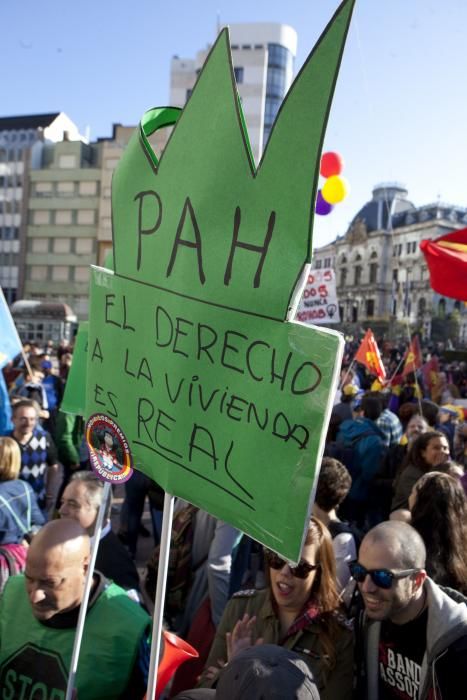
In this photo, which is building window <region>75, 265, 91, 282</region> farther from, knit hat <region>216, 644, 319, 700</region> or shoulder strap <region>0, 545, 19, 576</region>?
knit hat <region>216, 644, 319, 700</region>

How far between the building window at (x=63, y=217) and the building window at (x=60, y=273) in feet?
10.6

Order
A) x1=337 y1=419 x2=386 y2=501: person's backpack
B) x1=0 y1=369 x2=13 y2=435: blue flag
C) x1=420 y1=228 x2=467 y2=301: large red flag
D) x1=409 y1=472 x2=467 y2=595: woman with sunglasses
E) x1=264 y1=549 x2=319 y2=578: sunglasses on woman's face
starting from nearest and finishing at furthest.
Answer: x1=264 y1=549 x2=319 y2=578: sunglasses on woman's face
x1=409 y1=472 x2=467 y2=595: woman with sunglasses
x1=0 y1=369 x2=13 y2=435: blue flag
x1=420 y1=228 x2=467 y2=301: large red flag
x1=337 y1=419 x2=386 y2=501: person's backpack

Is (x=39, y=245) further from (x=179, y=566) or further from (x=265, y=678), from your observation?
(x=265, y=678)

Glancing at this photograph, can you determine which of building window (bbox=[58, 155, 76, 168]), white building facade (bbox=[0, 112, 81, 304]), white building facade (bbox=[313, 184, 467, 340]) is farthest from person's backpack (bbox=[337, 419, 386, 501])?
white building facade (bbox=[313, 184, 467, 340])

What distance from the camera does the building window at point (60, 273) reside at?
4644cm

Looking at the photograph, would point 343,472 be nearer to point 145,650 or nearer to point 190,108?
point 145,650

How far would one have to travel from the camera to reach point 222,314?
1.45 metres

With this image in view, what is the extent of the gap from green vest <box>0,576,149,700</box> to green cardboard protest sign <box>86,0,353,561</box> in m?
0.53

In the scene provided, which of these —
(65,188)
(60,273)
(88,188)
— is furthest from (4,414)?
(65,188)

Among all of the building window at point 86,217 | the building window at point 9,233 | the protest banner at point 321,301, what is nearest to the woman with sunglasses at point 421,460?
the protest banner at point 321,301

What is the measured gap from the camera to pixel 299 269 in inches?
49.4

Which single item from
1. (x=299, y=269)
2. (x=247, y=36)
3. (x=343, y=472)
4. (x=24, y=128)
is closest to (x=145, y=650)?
(x=299, y=269)

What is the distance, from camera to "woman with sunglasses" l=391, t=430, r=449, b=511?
3.84 meters

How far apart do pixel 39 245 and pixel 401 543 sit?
160ft
